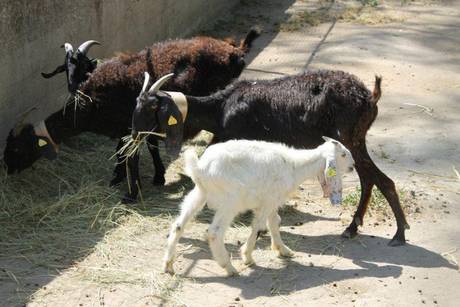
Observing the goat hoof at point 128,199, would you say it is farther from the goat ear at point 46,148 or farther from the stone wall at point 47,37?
the stone wall at point 47,37

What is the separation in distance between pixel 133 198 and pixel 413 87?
4.97 meters

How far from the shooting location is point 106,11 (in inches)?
397

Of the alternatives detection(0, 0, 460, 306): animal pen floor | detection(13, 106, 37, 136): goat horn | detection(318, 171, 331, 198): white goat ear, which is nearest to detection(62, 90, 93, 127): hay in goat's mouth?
detection(13, 106, 37, 136): goat horn

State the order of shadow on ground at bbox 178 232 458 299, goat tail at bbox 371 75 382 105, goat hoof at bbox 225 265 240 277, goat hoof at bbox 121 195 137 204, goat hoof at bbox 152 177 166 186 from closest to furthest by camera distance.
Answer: shadow on ground at bbox 178 232 458 299, goat hoof at bbox 225 265 240 277, goat tail at bbox 371 75 382 105, goat hoof at bbox 121 195 137 204, goat hoof at bbox 152 177 166 186

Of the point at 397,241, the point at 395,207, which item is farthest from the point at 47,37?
the point at 397,241

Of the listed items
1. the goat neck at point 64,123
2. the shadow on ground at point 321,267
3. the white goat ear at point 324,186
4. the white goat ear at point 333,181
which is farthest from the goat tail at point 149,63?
the white goat ear at point 333,181

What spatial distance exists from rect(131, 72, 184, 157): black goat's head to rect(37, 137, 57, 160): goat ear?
125 centimetres

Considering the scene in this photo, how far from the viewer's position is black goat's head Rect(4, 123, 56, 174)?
25.2 ft

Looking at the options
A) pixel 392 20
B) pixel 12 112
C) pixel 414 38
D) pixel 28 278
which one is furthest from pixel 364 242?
→ pixel 392 20

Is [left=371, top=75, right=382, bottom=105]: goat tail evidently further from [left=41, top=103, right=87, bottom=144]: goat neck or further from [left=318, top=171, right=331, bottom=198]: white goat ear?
[left=41, top=103, right=87, bottom=144]: goat neck

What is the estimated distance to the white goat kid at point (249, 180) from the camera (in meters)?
5.99

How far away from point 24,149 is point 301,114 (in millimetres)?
2924

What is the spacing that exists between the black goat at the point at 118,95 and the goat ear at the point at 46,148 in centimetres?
1

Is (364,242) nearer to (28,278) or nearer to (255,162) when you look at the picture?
(255,162)
